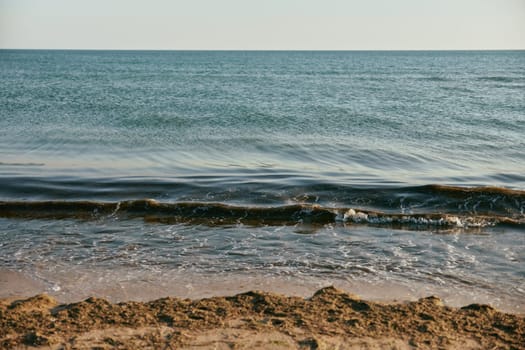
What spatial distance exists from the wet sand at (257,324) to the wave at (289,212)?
467 cm

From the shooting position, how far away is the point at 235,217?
11.8 metres

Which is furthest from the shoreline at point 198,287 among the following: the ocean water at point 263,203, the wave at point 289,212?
the wave at point 289,212

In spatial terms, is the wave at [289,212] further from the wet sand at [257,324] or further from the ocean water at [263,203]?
the wet sand at [257,324]

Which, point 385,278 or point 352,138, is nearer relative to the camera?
point 385,278

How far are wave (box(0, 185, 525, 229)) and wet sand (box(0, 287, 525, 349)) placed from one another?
4.67 metres

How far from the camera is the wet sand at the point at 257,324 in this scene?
5.63m

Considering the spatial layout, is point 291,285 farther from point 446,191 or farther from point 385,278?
point 446,191

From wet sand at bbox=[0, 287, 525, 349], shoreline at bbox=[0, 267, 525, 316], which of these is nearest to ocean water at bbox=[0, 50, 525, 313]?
shoreline at bbox=[0, 267, 525, 316]

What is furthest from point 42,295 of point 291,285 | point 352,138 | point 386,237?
point 352,138

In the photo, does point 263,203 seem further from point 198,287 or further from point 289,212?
point 198,287

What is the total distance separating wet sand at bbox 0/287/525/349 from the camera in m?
5.63

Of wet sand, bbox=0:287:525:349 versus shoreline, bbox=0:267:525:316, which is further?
shoreline, bbox=0:267:525:316

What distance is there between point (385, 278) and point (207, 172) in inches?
353

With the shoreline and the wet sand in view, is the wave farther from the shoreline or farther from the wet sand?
the wet sand
